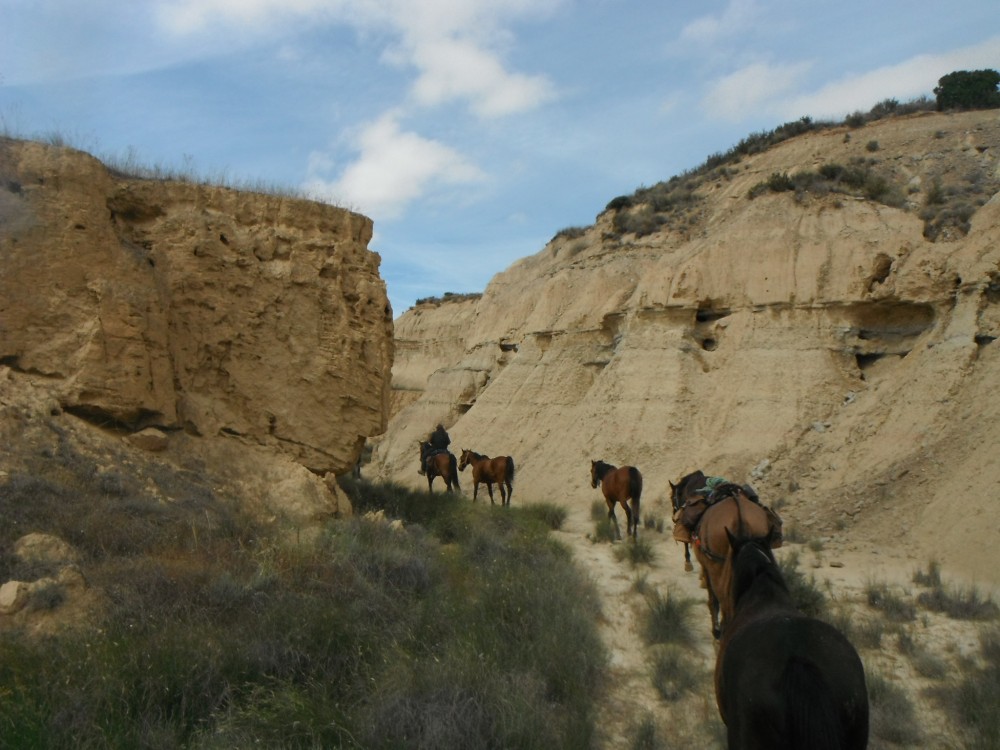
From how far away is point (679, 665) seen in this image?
7.54 m

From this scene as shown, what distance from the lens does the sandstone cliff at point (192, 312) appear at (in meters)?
9.98

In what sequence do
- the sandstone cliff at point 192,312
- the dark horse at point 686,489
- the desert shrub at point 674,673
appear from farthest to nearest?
the dark horse at point 686,489 < the sandstone cliff at point 192,312 < the desert shrub at point 674,673

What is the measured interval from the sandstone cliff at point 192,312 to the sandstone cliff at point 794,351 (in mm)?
8902

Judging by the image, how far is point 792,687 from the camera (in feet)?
13.0

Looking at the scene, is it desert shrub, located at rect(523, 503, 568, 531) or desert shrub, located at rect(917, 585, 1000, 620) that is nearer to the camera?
desert shrub, located at rect(917, 585, 1000, 620)

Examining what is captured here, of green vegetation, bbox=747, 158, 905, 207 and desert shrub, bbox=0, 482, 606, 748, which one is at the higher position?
green vegetation, bbox=747, 158, 905, 207

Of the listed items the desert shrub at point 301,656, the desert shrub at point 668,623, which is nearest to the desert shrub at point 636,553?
the desert shrub at point 668,623

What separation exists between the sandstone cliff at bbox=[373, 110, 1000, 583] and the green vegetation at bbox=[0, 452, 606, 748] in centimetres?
773

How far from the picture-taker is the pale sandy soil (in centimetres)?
A: 634

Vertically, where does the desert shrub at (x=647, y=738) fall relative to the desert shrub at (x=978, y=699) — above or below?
below

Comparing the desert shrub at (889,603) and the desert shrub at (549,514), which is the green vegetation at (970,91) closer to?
the desert shrub at (549,514)

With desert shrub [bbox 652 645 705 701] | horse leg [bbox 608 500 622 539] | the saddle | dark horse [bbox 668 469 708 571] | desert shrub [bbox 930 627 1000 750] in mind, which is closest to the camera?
desert shrub [bbox 930 627 1000 750]

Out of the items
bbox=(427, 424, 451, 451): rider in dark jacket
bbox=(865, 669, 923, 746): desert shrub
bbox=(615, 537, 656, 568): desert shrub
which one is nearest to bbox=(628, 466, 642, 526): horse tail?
bbox=(615, 537, 656, 568): desert shrub

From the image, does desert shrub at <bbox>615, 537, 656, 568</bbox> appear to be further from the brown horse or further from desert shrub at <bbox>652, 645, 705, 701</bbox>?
the brown horse
